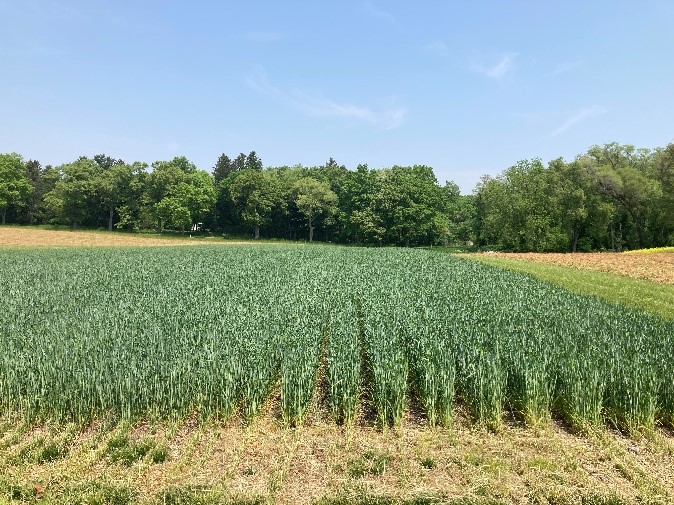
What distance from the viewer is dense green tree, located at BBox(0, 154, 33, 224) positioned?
3118 inches

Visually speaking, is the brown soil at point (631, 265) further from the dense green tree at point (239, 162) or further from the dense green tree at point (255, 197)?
the dense green tree at point (239, 162)

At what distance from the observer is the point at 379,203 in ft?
223

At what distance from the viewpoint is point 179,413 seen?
6.46 meters

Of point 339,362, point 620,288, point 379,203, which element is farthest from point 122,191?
point 339,362

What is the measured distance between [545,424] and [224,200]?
83.4 m

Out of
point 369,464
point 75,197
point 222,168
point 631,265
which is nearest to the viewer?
point 369,464

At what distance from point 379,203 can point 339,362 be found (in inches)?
2436

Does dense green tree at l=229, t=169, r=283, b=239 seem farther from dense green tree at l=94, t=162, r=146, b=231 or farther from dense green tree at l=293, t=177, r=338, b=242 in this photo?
dense green tree at l=94, t=162, r=146, b=231

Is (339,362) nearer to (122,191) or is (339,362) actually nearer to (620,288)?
(620,288)

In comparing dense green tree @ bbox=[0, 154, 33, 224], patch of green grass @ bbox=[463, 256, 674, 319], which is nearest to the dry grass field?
patch of green grass @ bbox=[463, 256, 674, 319]

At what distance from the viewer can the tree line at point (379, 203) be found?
5109 cm

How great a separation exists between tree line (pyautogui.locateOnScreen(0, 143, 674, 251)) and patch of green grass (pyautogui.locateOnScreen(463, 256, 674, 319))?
1124 inches

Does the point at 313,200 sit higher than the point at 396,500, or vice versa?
the point at 313,200

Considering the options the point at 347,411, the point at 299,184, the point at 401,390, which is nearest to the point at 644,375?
the point at 401,390
